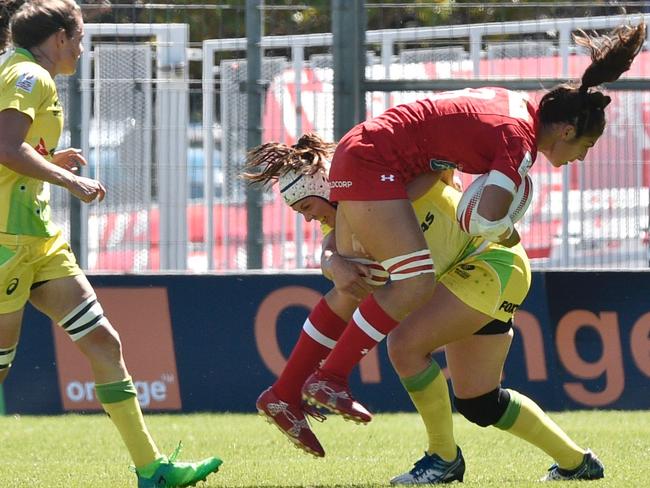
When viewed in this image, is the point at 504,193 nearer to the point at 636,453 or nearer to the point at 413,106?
the point at 413,106

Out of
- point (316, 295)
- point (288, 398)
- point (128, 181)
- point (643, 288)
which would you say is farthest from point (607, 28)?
point (288, 398)

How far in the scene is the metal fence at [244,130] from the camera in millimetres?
9508

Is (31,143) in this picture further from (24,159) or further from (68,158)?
(68,158)

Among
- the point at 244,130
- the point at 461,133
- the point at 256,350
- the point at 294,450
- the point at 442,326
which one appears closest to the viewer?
the point at 461,133

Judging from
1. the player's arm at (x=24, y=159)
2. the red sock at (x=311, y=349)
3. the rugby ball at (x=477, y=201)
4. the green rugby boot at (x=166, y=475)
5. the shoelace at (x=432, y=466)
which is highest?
the player's arm at (x=24, y=159)

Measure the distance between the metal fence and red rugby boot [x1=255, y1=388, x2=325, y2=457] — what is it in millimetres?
4110

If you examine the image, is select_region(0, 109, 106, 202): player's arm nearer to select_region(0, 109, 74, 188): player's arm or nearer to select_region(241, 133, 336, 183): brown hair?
select_region(0, 109, 74, 188): player's arm

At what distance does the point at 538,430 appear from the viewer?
225 inches

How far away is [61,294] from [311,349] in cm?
108

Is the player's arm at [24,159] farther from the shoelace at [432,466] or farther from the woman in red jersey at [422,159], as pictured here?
the shoelace at [432,466]

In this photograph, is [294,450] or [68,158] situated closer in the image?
[68,158]

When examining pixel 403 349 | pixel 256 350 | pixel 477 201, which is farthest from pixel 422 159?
pixel 256 350

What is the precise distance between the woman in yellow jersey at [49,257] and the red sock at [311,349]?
1.40 ft

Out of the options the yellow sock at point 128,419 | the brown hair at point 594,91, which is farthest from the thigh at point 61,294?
the brown hair at point 594,91
